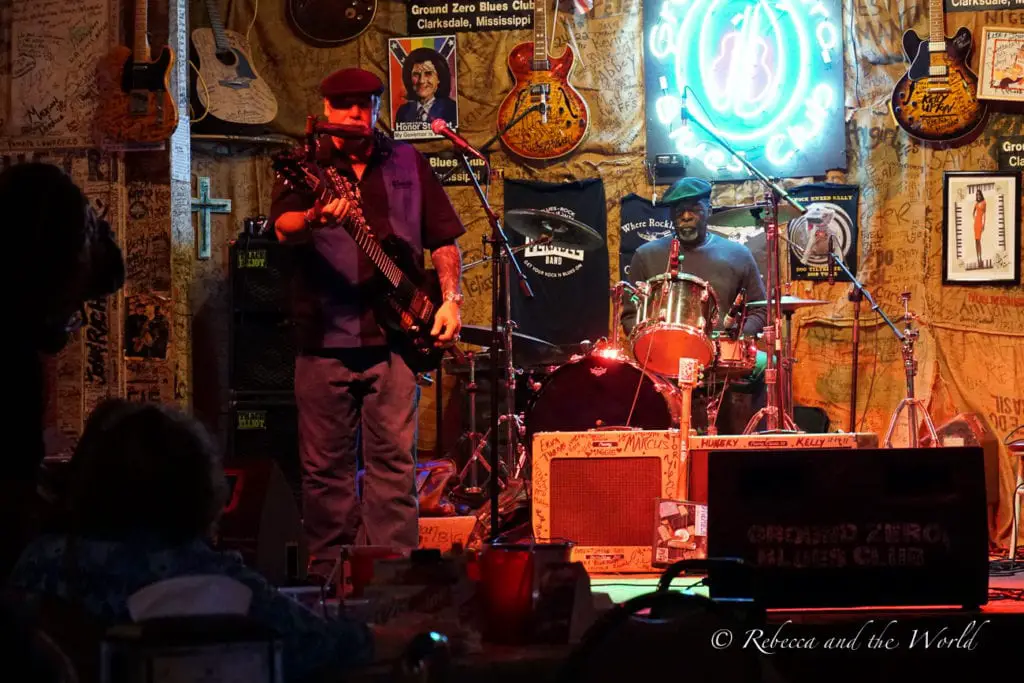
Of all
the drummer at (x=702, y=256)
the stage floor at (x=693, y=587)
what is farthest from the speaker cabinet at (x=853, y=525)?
the drummer at (x=702, y=256)

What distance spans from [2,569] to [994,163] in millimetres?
7348

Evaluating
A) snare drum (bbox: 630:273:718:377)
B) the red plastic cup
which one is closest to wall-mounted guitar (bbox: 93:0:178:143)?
snare drum (bbox: 630:273:718:377)

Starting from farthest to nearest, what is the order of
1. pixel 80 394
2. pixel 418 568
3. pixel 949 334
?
pixel 949 334
pixel 80 394
pixel 418 568

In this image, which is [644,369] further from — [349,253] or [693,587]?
[693,587]

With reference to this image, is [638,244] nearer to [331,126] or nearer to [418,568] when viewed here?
[331,126]

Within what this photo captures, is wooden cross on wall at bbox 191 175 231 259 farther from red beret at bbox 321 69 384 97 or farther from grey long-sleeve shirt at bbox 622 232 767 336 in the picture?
red beret at bbox 321 69 384 97

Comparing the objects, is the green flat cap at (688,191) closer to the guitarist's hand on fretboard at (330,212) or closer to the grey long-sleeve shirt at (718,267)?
the grey long-sleeve shirt at (718,267)

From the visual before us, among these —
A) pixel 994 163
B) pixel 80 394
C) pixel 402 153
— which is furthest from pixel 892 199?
pixel 80 394

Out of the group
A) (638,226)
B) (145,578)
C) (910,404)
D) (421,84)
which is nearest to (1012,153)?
(910,404)

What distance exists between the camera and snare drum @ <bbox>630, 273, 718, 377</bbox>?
6.50 m

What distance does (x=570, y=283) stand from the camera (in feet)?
27.8

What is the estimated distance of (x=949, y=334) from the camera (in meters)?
8.07

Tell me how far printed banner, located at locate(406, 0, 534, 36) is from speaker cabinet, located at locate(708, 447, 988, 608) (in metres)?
5.89

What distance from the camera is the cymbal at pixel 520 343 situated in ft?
23.0
